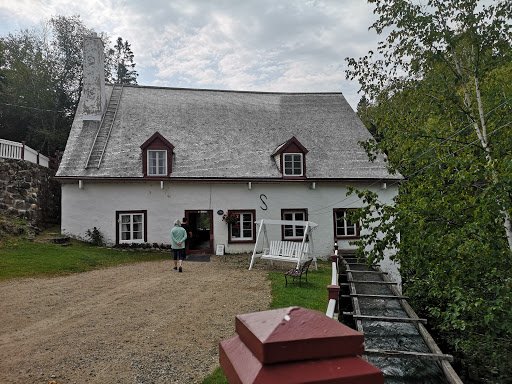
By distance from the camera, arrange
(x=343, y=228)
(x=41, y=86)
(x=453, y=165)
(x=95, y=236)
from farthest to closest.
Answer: (x=41, y=86)
(x=343, y=228)
(x=95, y=236)
(x=453, y=165)

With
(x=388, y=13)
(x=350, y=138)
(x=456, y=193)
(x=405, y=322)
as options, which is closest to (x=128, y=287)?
(x=405, y=322)

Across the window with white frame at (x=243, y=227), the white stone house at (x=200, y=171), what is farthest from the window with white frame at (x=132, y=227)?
the window with white frame at (x=243, y=227)

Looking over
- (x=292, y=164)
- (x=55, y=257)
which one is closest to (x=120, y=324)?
(x=55, y=257)

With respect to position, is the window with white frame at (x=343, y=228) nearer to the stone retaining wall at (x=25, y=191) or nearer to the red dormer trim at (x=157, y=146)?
the red dormer trim at (x=157, y=146)

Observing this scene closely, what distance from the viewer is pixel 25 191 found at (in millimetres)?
17250

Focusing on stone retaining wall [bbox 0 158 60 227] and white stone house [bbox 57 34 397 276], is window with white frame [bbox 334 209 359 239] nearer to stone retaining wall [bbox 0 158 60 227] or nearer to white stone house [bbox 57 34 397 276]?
white stone house [bbox 57 34 397 276]

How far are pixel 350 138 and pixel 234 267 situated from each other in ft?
35.2

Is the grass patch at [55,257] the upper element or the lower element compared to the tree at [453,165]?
lower

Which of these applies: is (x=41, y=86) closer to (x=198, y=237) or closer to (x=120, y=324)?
(x=198, y=237)

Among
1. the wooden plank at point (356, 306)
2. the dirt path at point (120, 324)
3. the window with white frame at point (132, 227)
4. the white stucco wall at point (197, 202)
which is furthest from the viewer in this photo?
the window with white frame at point (132, 227)

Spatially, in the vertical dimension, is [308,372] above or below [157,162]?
below

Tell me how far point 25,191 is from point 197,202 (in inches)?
324

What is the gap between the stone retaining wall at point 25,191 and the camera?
54.5 feet

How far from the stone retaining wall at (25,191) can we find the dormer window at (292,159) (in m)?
12.1
